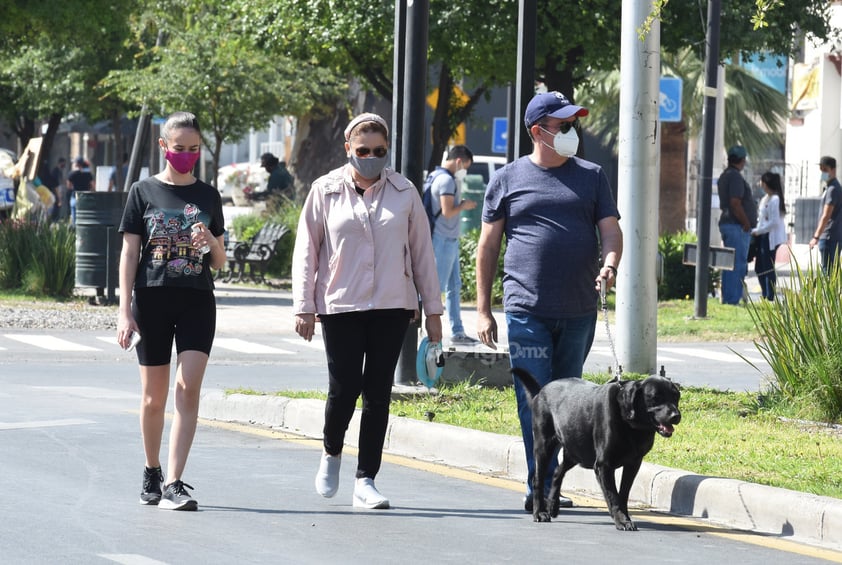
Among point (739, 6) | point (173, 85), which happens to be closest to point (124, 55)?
point (173, 85)

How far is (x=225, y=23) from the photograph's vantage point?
24.1 meters

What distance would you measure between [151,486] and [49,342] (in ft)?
28.9

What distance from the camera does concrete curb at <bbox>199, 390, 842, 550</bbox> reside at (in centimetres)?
714

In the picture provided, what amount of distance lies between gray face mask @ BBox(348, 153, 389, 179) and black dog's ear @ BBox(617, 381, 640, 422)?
4.97ft

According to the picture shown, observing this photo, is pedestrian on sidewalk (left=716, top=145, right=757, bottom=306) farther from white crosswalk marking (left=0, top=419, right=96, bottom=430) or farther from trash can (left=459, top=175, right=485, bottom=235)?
white crosswalk marking (left=0, top=419, right=96, bottom=430)

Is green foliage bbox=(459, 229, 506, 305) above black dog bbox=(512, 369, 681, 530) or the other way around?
above

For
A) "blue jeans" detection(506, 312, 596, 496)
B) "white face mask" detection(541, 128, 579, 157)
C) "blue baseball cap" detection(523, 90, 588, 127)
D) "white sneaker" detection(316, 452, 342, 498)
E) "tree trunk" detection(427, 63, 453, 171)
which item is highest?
"tree trunk" detection(427, 63, 453, 171)

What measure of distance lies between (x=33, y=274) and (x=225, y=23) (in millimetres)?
5477

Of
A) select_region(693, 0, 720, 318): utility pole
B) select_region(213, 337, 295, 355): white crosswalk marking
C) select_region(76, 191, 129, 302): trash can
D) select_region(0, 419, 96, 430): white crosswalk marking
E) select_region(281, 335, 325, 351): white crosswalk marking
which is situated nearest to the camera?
select_region(0, 419, 96, 430): white crosswalk marking

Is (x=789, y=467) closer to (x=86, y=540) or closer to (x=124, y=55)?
(x=86, y=540)

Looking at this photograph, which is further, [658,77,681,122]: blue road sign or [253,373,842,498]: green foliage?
[658,77,681,122]: blue road sign

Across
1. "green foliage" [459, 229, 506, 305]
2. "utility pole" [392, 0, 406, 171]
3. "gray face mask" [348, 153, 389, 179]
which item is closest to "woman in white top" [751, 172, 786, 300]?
"green foliage" [459, 229, 506, 305]

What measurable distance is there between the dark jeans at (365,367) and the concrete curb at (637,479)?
1.38 meters

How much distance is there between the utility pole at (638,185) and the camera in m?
11.1
